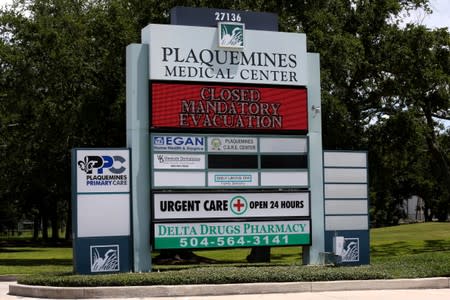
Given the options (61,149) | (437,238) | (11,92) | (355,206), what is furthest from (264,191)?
(437,238)

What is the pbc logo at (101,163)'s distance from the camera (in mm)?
18672

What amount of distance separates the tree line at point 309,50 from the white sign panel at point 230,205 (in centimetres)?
1027

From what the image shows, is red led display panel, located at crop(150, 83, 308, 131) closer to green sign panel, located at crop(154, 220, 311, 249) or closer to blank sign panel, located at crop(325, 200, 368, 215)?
blank sign panel, located at crop(325, 200, 368, 215)

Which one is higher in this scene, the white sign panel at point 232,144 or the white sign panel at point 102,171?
the white sign panel at point 232,144

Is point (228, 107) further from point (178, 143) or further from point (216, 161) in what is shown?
point (178, 143)

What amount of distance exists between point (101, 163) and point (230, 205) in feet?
12.0

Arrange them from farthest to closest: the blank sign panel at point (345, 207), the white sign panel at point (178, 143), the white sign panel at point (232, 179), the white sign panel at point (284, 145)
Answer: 1. the blank sign panel at point (345, 207)
2. the white sign panel at point (284, 145)
3. the white sign panel at point (232, 179)
4. the white sign panel at point (178, 143)

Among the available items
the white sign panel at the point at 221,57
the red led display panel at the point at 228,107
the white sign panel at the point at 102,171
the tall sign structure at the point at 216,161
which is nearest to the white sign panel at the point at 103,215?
the tall sign structure at the point at 216,161

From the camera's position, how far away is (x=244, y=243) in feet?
65.8

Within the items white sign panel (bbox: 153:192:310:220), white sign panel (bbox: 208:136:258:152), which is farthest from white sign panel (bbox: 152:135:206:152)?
white sign panel (bbox: 153:192:310:220)

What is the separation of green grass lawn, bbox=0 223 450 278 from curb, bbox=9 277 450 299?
2.18 ft

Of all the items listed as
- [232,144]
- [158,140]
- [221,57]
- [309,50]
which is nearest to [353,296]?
[232,144]

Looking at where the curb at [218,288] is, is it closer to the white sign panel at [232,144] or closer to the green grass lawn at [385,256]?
the green grass lawn at [385,256]

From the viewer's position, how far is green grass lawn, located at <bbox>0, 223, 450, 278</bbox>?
19.2 m
